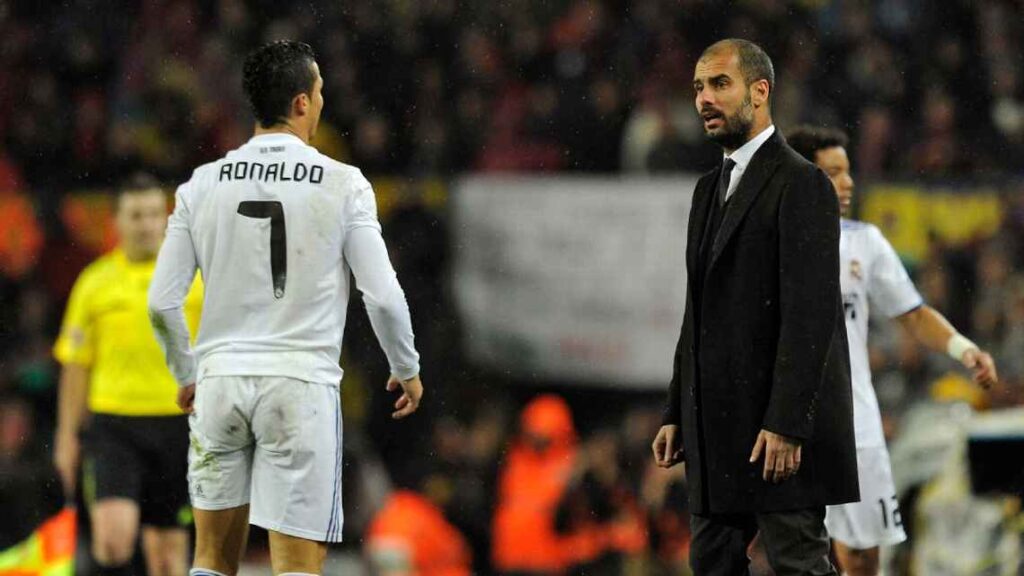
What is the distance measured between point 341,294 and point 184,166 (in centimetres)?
797

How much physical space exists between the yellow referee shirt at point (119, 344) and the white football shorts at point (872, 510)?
124 inches

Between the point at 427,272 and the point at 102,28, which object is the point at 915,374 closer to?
the point at 427,272

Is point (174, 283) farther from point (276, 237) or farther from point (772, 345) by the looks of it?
point (772, 345)

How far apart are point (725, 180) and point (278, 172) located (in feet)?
4.43

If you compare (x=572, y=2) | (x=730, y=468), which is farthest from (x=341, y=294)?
(x=572, y=2)

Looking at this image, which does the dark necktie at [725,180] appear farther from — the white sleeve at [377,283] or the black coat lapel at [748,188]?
the white sleeve at [377,283]

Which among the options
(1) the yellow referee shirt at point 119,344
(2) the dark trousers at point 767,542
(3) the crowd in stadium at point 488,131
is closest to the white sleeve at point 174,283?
(2) the dark trousers at point 767,542

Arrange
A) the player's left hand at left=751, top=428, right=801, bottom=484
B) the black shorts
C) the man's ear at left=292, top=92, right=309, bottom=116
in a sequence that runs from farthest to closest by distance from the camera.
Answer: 1. the black shorts
2. the man's ear at left=292, top=92, right=309, bottom=116
3. the player's left hand at left=751, top=428, right=801, bottom=484

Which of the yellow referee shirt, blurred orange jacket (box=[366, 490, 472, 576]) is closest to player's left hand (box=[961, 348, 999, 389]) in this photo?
the yellow referee shirt

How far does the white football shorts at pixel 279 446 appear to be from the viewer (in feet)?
15.9

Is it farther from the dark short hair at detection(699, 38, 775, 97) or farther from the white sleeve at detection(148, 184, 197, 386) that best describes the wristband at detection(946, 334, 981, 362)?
the white sleeve at detection(148, 184, 197, 386)

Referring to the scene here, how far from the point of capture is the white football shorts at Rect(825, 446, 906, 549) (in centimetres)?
609

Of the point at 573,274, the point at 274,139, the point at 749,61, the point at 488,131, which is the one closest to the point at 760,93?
the point at 749,61

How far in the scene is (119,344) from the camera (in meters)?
7.68
